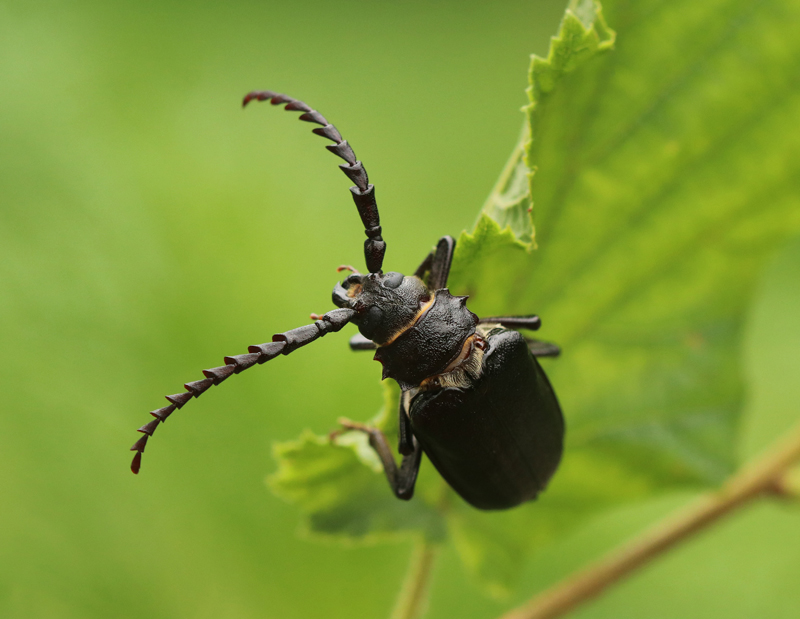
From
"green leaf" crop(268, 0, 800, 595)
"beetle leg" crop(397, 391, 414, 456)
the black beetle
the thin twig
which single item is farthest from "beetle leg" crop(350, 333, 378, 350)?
the thin twig

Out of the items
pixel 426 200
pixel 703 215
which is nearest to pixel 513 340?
pixel 703 215

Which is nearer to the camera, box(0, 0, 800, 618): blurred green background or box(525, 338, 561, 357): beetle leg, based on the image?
box(525, 338, 561, 357): beetle leg

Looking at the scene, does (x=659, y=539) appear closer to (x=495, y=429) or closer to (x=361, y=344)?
(x=495, y=429)

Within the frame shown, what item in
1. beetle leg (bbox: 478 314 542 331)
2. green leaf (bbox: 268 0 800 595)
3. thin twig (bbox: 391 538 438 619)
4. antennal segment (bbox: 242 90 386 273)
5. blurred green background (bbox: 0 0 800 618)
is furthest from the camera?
blurred green background (bbox: 0 0 800 618)

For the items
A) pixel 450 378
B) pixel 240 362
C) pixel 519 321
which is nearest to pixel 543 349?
pixel 519 321

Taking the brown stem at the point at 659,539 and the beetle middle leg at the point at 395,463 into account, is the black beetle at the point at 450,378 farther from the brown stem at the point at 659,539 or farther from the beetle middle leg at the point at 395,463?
the brown stem at the point at 659,539

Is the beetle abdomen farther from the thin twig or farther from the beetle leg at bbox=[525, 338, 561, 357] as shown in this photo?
the thin twig
